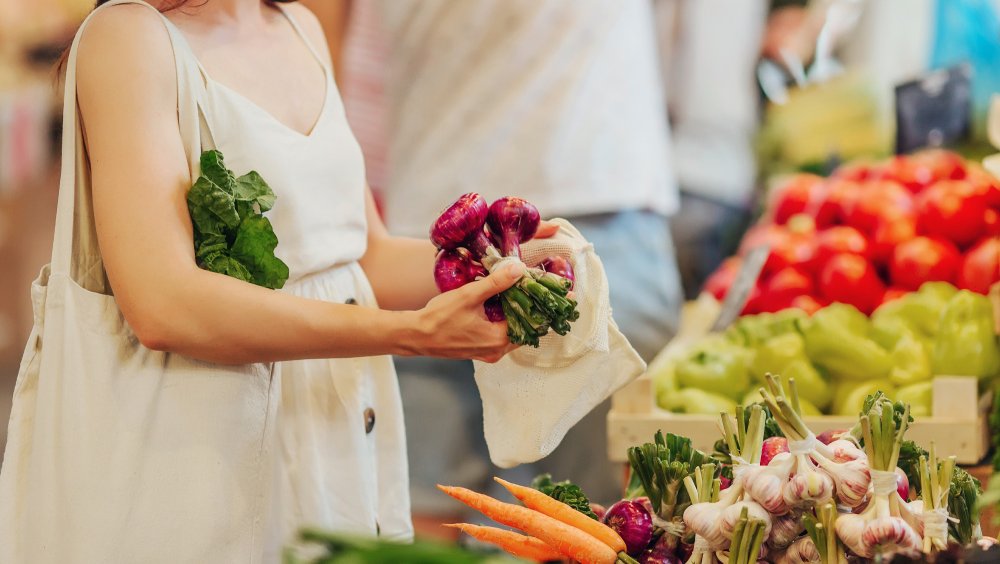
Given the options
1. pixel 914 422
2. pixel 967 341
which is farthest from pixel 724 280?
pixel 914 422

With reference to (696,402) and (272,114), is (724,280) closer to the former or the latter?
(696,402)

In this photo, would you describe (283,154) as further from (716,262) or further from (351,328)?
(716,262)

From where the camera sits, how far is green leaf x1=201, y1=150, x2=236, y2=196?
1.58 m

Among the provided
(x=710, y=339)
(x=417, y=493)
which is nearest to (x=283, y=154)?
(x=710, y=339)

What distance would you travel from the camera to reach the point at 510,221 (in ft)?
5.36

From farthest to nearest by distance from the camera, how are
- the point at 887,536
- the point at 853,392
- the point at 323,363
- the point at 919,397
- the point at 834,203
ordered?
1. the point at 834,203
2. the point at 853,392
3. the point at 919,397
4. the point at 323,363
5. the point at 887,536

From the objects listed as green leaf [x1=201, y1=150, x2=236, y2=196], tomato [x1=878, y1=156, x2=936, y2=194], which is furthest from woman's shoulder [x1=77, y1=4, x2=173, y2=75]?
tomato [x1=878, y1=156, x2=936, y2=194]

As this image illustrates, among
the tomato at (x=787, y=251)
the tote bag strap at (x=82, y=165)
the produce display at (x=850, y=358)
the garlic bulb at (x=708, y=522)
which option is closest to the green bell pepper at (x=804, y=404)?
the produce display at (x=850, y=358)

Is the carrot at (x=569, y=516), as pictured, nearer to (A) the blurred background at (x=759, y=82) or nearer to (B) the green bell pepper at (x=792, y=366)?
(B) the green bell pepper at (x=792, y=366)

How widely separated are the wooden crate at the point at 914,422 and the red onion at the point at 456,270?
0.73 metres

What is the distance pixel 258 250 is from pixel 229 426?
25cm

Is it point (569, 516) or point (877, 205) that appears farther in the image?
point (877, 205)

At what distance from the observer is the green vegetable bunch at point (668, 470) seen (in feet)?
5.14

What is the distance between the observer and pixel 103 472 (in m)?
1.55
